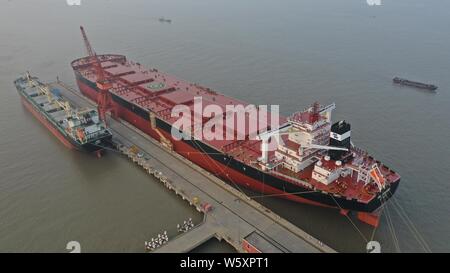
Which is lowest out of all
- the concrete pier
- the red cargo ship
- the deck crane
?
the concrete pier

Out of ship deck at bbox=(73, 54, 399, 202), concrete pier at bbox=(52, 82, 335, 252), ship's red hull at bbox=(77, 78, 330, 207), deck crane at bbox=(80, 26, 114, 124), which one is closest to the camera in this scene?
concrete pier at bbox=(52, 82, 335, 252)

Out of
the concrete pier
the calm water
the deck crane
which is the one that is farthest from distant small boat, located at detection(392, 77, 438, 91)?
the deck crane

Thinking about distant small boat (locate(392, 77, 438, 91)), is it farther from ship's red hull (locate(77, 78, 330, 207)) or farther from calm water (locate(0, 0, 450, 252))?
ship's red hull (locate(77, 78, 330, 207))

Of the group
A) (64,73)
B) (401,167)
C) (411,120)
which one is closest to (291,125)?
(401,167)

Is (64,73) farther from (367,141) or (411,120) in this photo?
(411,120)

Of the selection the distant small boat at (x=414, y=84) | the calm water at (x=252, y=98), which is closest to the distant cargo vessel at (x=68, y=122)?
the calm water at (x=252, y=98)

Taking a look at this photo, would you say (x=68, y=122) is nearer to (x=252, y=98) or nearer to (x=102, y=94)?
(x=102, y=94)
